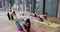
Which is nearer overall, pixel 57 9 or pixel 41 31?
pixel 41 31

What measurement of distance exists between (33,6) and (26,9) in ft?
1.47

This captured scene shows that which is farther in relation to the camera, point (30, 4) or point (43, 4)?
point (30, 4)

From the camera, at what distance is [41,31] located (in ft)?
11.8

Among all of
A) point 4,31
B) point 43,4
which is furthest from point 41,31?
point 43,4

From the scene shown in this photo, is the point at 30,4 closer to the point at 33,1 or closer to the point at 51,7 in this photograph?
the point at 33,1

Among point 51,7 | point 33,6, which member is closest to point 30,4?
point 33,6

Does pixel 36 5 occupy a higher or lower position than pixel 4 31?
higher

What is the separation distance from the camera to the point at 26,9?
25.2 ft

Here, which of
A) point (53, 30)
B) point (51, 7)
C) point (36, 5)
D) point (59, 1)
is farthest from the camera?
point (36, 5)

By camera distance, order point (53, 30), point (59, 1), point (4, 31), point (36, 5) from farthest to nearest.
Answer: point (36, 5), point (59, 1), point (53, 30), point (4, 31)

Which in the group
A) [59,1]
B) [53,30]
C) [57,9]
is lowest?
[53,30]

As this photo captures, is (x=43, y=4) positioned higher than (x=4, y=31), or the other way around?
(x=43, y=4)

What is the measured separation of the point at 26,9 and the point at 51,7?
162 centimetres

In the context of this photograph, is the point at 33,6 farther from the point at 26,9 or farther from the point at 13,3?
the point at 13,3
